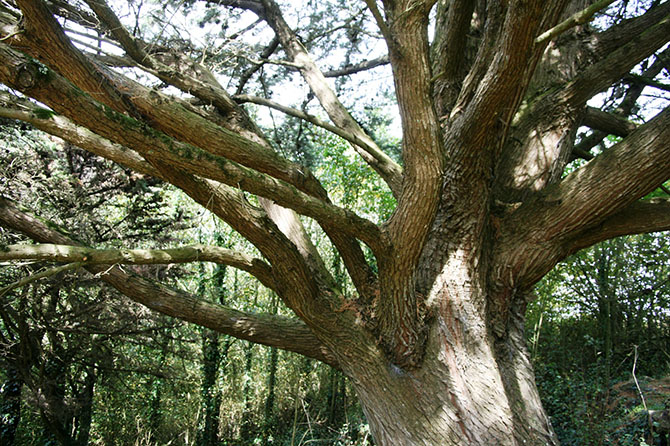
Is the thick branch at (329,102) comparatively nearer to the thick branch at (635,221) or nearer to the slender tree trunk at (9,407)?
the thick branch at (635,221)

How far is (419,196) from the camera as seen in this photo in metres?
3.17

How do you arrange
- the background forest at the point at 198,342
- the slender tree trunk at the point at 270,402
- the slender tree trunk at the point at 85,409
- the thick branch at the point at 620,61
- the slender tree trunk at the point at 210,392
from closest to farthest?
the thick branch at the point at 620,61 → the background forest at the point at 198,342 → the slender tree trunk at the point at 85,409 → the slender tree trunk at the point at 210,392 → the slender tree trunk at the point at 270,402

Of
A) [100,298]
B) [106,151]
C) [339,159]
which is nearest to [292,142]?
[339,159]

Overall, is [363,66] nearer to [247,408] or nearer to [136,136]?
[136,136]

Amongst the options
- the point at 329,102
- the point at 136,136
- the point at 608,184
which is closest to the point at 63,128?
the point at 136,136

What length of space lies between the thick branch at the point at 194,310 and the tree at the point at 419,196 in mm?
16

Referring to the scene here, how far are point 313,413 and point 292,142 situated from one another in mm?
5803

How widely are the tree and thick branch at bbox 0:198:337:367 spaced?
0.6 inches

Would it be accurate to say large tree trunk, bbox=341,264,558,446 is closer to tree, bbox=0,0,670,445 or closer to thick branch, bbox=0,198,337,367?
tree, bbox=0,0,670,445

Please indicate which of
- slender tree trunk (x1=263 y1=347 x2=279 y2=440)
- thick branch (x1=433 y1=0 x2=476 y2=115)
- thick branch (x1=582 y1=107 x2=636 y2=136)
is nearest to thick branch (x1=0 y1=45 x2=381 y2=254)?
thick branch (x1=433 y1=0 x2=476 y2=115)

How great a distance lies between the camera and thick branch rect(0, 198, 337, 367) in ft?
12.3

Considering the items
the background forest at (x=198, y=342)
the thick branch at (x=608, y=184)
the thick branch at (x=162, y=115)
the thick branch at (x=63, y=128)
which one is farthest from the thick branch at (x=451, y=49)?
the background forest at (x=198, y=342)

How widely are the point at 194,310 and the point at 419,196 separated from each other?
83.2 inches

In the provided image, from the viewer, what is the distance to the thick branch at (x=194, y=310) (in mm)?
3738
